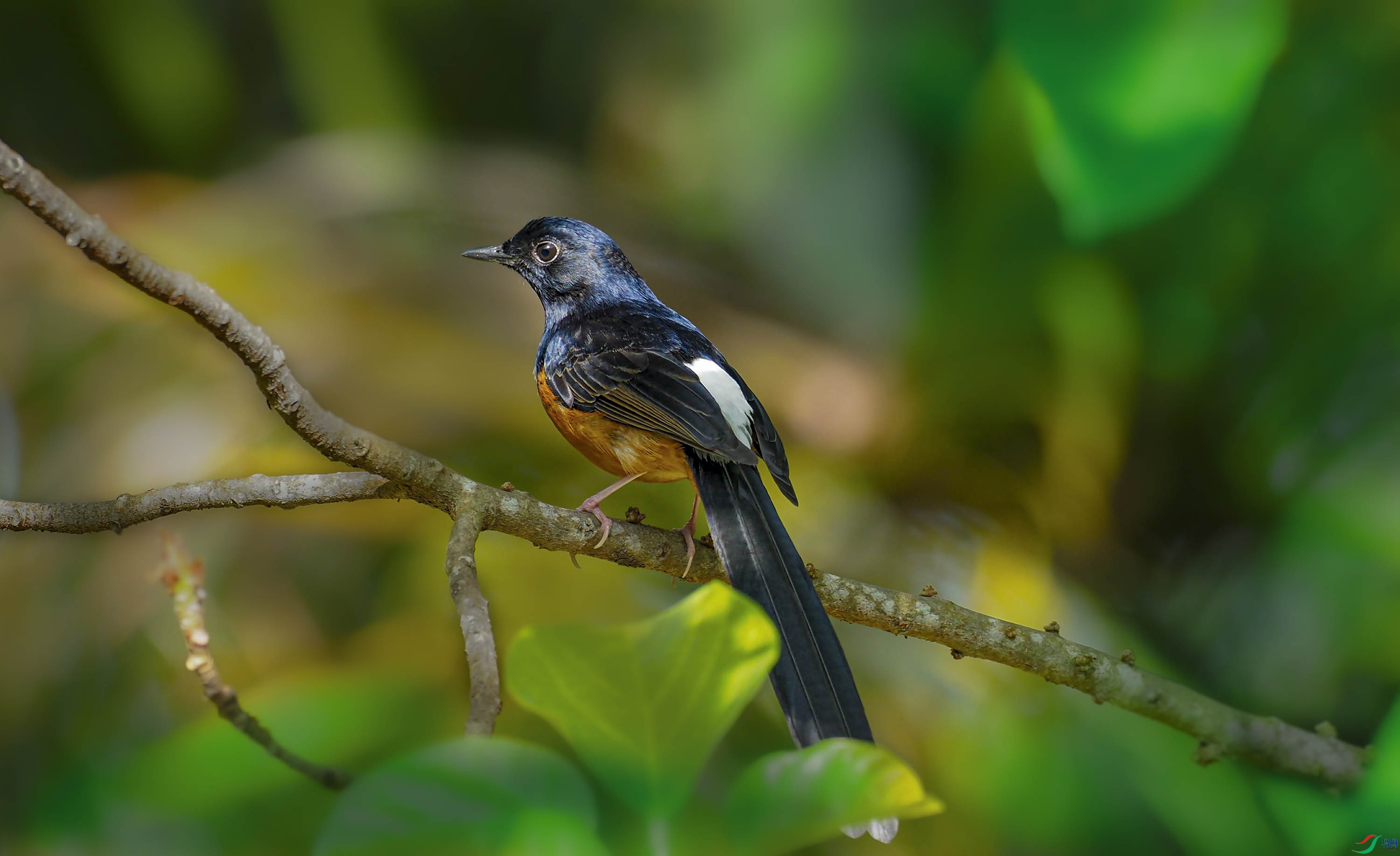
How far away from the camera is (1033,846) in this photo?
82.6 inches

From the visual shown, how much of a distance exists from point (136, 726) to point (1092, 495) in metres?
2.44

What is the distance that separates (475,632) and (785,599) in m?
0.49

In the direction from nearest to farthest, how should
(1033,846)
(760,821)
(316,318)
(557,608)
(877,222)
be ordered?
(760,821) < (1033,846) < (557,608) < (316,318) < (877,222)

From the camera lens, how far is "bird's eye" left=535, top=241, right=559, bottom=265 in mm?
1862

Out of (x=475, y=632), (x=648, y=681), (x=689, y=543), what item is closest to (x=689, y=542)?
(x=689, y=543)

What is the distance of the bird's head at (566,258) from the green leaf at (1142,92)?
1167 millimetres

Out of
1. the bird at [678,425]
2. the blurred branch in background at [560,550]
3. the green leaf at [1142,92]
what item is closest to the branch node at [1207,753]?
the blurred branch in background at [560,550]

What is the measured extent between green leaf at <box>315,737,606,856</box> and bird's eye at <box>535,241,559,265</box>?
1453mm

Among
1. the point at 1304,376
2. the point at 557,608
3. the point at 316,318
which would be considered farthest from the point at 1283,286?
the point at 316,318

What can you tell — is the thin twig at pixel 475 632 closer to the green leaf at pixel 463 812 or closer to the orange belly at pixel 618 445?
the green leaf at pixel 463 812

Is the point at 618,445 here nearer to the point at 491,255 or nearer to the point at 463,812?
the point at 491,255

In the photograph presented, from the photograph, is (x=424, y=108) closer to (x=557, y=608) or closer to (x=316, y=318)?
(x=316, y=318)

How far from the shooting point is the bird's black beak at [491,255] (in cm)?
186

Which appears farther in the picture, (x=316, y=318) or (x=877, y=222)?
(x=877, y=222)
